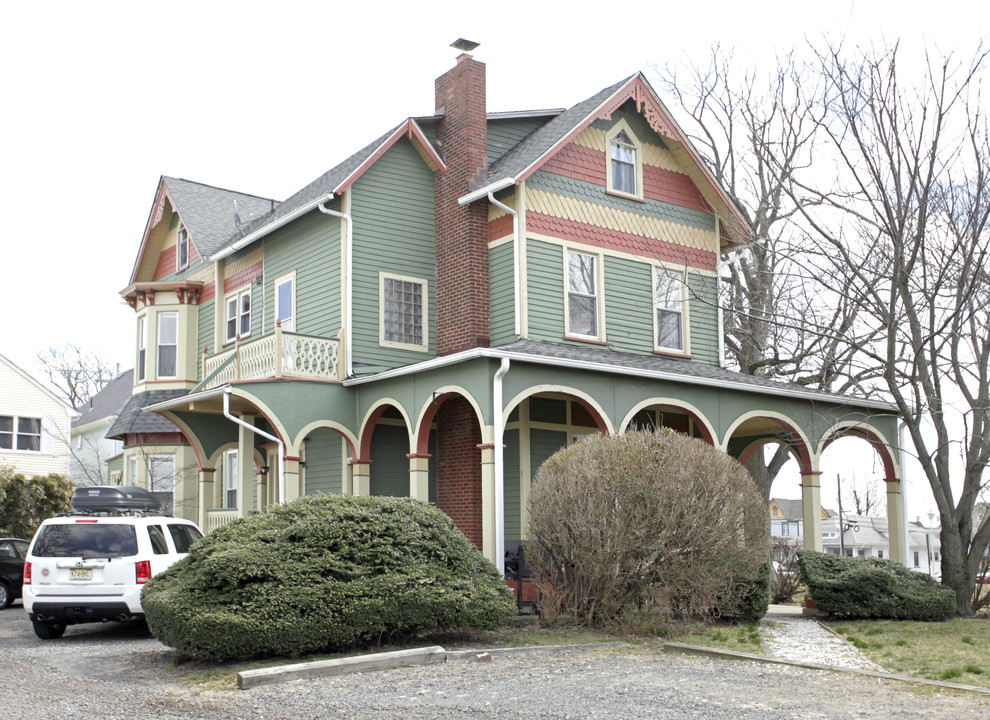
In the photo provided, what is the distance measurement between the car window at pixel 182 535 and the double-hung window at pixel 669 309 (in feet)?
31.1

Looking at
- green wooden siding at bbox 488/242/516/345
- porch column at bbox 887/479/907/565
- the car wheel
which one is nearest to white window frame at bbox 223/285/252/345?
green wooden siding at bbox 488/242/516/345

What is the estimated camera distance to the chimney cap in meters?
19.8

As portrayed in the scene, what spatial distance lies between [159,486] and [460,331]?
12.2 m

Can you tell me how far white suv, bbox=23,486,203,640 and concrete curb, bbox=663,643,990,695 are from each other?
6431 mm

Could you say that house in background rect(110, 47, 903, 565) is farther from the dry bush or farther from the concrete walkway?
the concrete walkway

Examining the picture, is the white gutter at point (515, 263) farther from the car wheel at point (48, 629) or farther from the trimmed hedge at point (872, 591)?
the car wheel at point (48, 629)

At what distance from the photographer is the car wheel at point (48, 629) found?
13.1 metres

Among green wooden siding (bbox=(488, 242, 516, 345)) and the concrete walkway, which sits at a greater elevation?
green wooden siding (bbox=(488, 242, 516, 345))

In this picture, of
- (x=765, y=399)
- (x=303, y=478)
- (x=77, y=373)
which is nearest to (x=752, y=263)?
(x=765, y=399)

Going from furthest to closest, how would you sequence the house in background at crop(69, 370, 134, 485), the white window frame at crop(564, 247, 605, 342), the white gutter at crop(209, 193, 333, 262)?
the house in background at crop(69, 370, 134, 485) < the white window frame at crop(564, 247, 605, 342) < the white gutter at crop(209, 193, 333, 262)

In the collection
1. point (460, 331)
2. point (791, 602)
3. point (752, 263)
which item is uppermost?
point (752, 263)

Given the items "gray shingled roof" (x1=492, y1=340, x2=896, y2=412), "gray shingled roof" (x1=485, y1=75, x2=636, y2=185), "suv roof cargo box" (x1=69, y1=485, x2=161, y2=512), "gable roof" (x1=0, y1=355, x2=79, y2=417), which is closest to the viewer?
"suv roof cargo box" (x1=69, y1=485, x2=161, y2=512)

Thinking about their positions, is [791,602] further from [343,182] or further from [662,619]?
[343,182]

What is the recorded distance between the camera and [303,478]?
20.6 m
